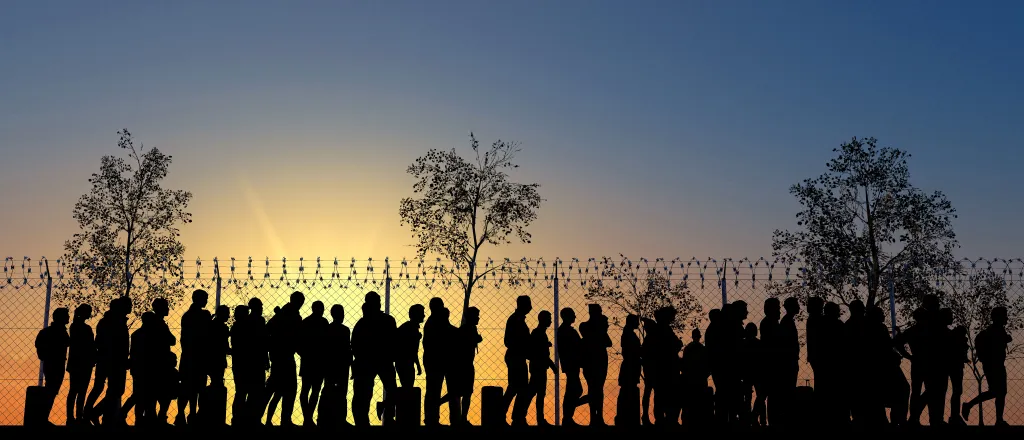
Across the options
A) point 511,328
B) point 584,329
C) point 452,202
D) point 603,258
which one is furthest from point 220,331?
point 452,202

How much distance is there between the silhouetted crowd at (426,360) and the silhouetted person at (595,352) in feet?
1.46

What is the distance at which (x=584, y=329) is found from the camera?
1248 centimetres

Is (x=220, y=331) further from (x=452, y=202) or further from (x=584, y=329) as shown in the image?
(x=452, y=202)

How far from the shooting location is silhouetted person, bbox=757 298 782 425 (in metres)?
11.7

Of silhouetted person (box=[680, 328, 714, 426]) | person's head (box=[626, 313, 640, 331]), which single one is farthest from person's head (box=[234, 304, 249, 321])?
silhouetted person (box=[680, 328, 714, 426])

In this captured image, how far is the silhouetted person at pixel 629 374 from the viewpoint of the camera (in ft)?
41.0

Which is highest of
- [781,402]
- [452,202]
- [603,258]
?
[452,202]

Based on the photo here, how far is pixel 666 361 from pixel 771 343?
1430 mm

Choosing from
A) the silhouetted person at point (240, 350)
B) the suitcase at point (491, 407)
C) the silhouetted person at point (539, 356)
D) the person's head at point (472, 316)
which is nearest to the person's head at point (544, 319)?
the silhouetted person at point (539, 356)

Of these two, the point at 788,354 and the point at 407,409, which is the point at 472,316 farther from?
the point at 788,354

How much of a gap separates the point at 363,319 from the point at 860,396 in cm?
619

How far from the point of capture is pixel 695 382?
12.3 m

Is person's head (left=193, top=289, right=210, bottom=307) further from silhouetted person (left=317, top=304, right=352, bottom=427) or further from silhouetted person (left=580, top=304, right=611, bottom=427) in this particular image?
silhouetted person (left=580, top=304, right=611, bottom=427)

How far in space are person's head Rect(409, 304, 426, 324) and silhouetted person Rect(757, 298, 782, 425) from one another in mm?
4210
